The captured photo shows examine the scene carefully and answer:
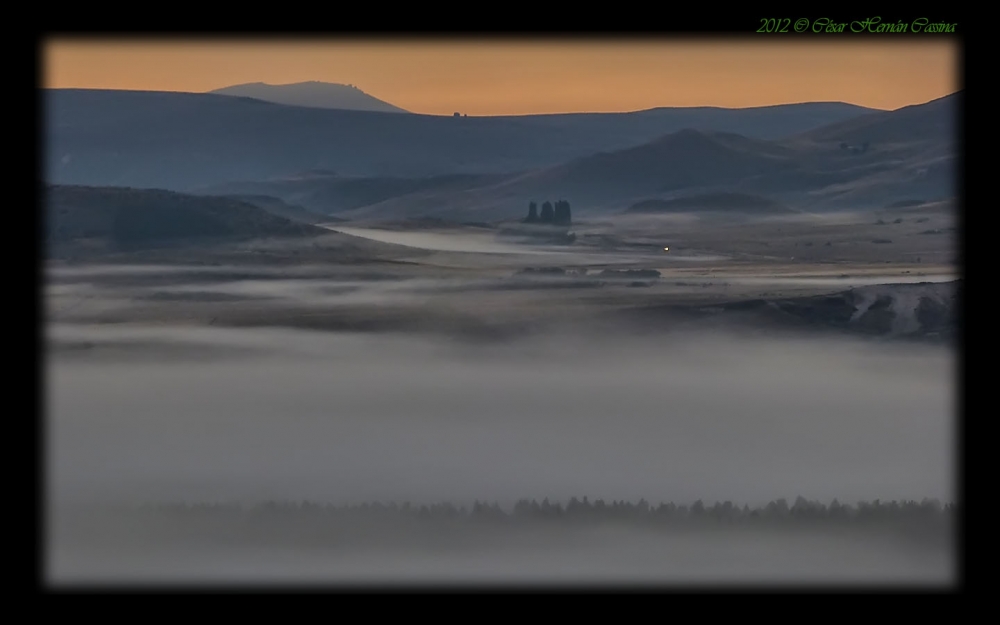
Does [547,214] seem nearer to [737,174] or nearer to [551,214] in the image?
[551,214]

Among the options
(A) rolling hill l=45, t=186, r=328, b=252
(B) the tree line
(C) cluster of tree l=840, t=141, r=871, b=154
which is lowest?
(B) the tree line

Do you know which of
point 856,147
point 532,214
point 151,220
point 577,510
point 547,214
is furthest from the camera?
point 856,147

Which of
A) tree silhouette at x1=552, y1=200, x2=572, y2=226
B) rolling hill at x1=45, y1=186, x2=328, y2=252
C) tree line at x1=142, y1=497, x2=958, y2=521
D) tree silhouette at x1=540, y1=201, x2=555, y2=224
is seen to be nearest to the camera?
tree line at x1=142, y1=497, x2=958, y2=521

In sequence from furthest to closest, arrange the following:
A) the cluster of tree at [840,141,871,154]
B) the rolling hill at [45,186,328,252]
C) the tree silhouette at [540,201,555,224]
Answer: the cluster of tree at [840,141,871,154] < the tree silhouette at [540,201,555,224] < the rolling hill at [45,186,328,252]

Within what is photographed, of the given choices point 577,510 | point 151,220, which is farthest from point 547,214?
point 577,510

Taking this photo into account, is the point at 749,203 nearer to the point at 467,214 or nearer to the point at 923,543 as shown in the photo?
the point at 467,214

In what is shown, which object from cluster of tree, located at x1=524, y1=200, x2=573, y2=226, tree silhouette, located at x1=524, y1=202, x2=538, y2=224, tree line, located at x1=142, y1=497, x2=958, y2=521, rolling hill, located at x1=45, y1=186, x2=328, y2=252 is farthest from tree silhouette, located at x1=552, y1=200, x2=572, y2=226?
tree line, located at x1=142, y1=497, x2=958, y2=521

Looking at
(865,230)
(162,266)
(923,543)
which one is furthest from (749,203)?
(923,543)

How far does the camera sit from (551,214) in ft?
53.6

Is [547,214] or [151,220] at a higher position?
[547,214]

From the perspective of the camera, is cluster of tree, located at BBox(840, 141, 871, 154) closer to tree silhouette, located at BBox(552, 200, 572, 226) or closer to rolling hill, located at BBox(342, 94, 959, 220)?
rolling hill, located at BBox(342, 94, 959, 220)

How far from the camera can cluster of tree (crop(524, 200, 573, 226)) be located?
53.0 feet

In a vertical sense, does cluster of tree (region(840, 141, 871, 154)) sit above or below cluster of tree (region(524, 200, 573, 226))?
above

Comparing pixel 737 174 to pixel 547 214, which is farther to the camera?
pixel 737 174
